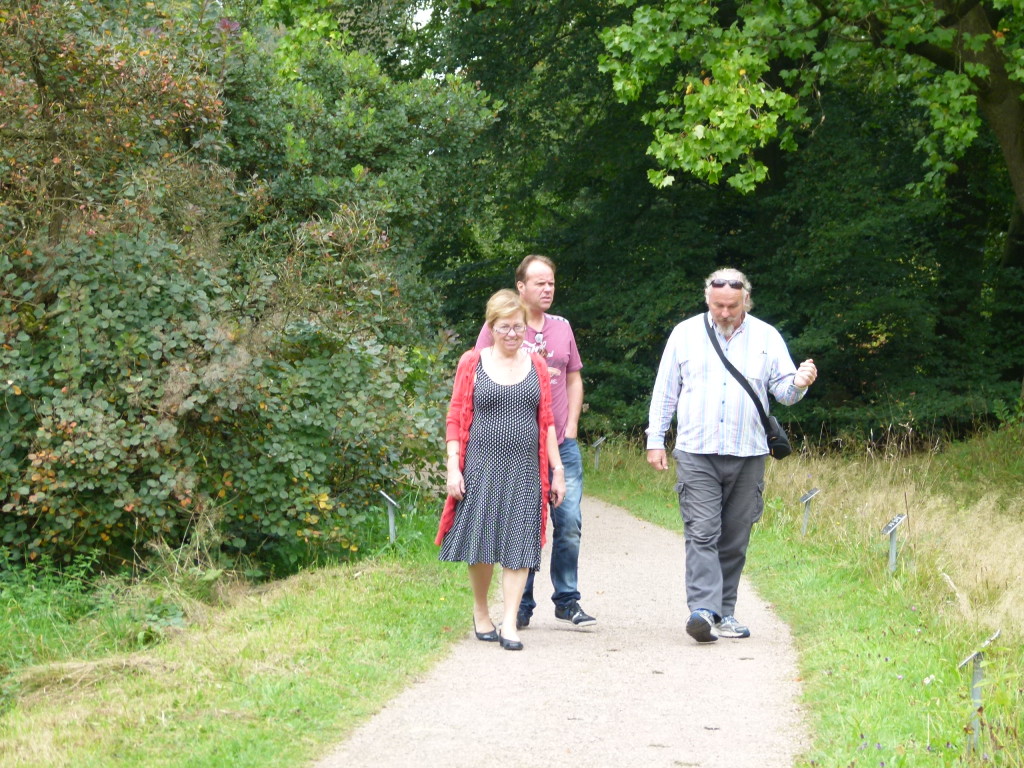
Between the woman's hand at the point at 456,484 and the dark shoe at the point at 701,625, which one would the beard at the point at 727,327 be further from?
the woman's hand at the point at 456,484

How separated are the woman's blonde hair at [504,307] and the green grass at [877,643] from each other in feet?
7.34

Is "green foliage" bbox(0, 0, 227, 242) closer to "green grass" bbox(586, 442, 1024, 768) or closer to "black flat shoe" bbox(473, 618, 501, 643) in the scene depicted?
"black flat shoe" bbox(473, 618, 501, 643)

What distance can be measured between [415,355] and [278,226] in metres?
2.72

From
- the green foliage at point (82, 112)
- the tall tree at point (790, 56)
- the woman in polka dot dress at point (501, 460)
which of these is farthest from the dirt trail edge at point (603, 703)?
the tall tree at point (790, 56)

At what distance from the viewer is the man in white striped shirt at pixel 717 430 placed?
6820mm

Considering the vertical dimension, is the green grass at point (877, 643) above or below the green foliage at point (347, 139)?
below

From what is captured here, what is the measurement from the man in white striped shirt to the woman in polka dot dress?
26.0 inches

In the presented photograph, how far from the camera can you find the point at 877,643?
6473mm

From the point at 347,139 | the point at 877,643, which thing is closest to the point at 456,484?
the point at 877,643

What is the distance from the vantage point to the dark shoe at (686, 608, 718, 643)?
6.74 metres

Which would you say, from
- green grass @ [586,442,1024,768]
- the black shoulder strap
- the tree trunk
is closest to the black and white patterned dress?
the black shoulder strap

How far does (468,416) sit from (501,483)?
0.39 metres

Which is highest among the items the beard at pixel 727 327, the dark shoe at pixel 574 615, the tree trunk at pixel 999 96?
the tree trunk at pixel 999 96

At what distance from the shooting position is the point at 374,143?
48.2 ft
